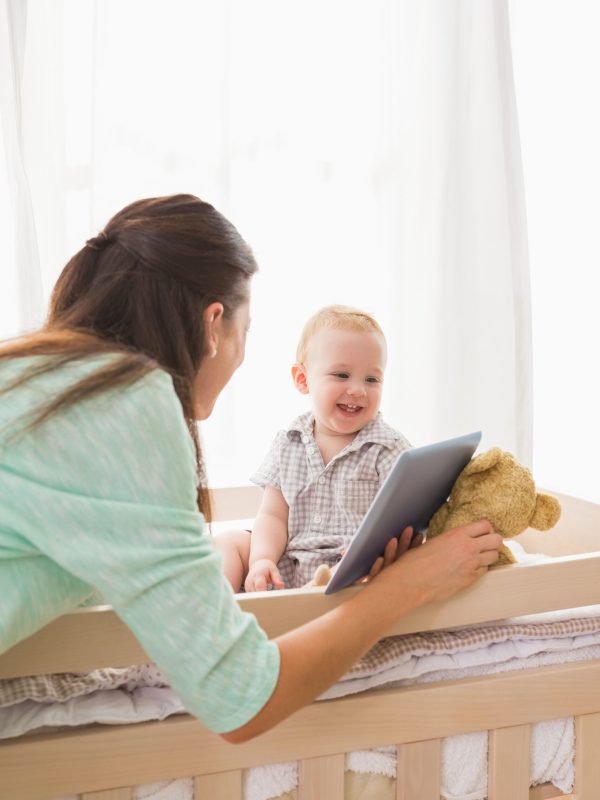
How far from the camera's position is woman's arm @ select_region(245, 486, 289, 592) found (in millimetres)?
1479

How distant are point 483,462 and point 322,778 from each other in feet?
1.54

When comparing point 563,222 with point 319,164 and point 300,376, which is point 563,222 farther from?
point 300,376

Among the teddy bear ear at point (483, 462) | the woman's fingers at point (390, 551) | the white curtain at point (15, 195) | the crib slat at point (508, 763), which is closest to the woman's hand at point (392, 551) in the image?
the woman's fingers at point (390, 551)

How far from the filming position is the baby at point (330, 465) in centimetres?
158

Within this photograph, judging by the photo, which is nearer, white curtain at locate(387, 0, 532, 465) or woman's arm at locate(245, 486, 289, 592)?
woman's arm at locate(245, 486, 289, 592)

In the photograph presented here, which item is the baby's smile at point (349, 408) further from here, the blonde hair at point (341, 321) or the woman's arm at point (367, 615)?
the woman's arm at point (367, 615)

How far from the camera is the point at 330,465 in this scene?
161cm

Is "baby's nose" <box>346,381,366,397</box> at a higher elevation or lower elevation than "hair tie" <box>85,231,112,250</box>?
lower

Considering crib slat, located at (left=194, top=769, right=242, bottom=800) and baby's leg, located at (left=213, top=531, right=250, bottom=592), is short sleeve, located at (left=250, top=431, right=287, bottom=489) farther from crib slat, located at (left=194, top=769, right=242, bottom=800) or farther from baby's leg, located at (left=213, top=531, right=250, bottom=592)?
crib slat, located at (left=194, top=769, right=242, bottom=800)

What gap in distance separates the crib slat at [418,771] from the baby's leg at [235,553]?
1.60 feet

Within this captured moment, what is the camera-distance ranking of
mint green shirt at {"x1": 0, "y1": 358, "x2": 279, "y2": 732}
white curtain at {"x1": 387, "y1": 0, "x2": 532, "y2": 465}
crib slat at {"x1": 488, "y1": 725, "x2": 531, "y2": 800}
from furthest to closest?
white curtain at {"x1": 387, "y1": 0, "x2": 532, "y2": 465} → crib slat at {"x1": 488, "y1": 725, "x2": 531, "y2": 800} → mint green shirt at {"x1": 0, "y1": 358, "x2": 279, "y2": 732}

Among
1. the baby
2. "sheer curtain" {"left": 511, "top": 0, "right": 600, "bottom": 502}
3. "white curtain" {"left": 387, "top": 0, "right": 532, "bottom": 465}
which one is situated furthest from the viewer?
"sheer curtain" {"left": 511, "top": 0, "right": 600, "bottom": 502}

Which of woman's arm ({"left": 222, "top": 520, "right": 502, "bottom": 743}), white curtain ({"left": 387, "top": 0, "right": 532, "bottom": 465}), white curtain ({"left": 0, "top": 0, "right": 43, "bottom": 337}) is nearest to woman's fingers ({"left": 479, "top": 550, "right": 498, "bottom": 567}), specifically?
woman's arm ({"left": 222, "top": 520, "right": 502, "bottom": 743})

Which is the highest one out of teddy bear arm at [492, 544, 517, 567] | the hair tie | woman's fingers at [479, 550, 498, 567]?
the hair tie
